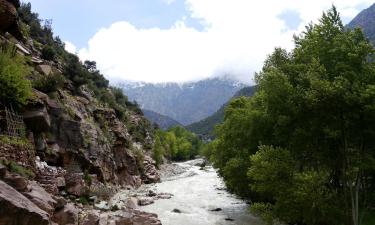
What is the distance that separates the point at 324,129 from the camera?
21.5 meters

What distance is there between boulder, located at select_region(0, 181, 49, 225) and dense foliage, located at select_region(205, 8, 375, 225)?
11538 millimetres

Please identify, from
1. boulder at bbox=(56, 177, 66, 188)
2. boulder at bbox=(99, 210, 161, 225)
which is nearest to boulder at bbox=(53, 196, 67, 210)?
boulder at bbox=(99, 210, 161, 225)

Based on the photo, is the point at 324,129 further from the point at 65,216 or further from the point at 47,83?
the point at 47,83

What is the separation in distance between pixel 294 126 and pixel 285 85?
257 cm

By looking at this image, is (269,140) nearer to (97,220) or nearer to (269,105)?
(269,105)

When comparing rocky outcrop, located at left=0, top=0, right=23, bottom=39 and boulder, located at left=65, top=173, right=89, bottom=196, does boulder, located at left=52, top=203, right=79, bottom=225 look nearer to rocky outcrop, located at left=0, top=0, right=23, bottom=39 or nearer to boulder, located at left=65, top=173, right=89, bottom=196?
boulder, located at left=65, top=173, right=89, bottom=196

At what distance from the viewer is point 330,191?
23.5 metres

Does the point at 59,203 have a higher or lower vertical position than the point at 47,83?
lower

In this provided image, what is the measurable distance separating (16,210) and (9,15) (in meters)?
28.9

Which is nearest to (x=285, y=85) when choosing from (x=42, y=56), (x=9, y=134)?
(x=9, y=134)

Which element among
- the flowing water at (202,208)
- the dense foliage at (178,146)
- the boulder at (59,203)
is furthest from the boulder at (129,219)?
the dense foliage at (178,146)

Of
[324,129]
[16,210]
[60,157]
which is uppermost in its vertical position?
[324,129]

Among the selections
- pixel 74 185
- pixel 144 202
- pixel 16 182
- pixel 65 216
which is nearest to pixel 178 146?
pixel 144 202

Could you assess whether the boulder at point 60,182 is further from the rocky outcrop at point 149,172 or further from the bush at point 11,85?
the rocky outcrop at point 149,172
